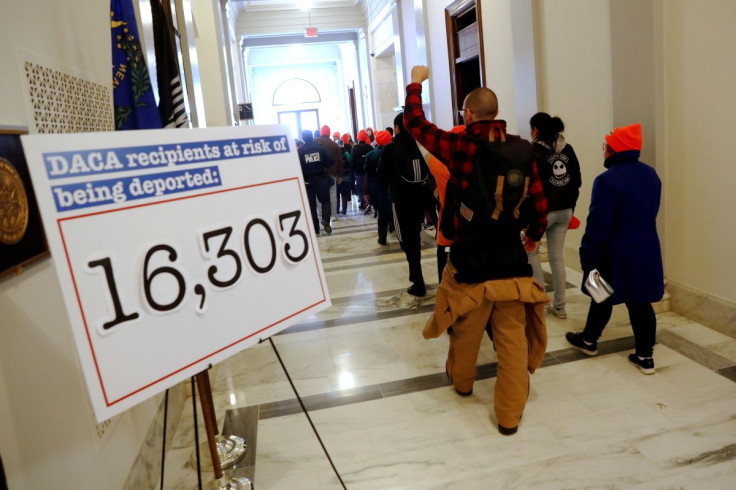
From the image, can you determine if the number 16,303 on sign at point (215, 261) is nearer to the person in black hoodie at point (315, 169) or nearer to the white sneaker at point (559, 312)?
the white sneaker at point (559, 312)

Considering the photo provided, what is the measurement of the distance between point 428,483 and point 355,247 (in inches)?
206

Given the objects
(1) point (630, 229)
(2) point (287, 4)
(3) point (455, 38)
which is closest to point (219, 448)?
(1) point (630, 229)

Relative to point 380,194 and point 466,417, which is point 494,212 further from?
point 380,194

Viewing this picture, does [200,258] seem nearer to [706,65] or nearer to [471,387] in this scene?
[471,387]

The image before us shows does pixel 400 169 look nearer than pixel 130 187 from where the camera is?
No

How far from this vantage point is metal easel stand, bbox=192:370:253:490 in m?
2.03

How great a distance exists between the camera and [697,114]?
11.1ft

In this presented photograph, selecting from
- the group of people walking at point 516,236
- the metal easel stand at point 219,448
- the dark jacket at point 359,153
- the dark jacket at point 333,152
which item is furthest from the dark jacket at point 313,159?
the metal easel stand at point 219,448

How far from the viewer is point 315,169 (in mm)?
7988

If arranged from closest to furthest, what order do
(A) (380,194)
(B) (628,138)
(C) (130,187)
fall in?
(C) (130,187) → (B) (628,138) → (A) (380,194)

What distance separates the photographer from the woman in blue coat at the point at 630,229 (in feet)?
9.24

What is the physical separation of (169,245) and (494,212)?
157 centimetres

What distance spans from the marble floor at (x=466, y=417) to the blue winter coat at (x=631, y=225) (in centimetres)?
53

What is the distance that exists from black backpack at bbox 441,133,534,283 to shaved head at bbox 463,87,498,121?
0.12 m
